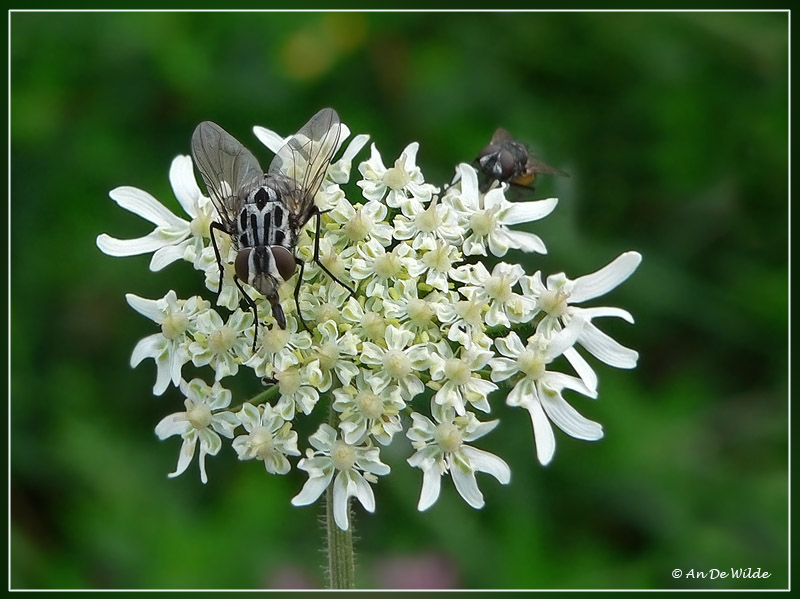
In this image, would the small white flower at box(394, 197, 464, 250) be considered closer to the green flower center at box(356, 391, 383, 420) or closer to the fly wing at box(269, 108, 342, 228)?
the fly wing at box(269, 108, 342, 228)

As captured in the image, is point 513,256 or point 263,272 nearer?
point 263,272

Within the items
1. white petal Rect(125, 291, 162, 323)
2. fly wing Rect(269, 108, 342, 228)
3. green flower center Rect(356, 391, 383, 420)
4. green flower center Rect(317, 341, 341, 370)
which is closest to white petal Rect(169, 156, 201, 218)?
fly wing Rect(269, 108, 342, 228)

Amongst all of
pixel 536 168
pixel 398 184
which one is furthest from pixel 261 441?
pixel 536 168

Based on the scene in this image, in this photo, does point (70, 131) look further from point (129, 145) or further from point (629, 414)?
point (629, 414)

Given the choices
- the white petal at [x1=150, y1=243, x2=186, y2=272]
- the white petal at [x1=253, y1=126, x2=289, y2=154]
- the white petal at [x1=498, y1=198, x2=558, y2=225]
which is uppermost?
the white petal at [x1=253, y1=126, x2=289, y2=154]

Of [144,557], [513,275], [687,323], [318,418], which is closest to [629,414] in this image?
[687,323]

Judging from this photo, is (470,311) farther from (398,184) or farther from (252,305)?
(252,305)
